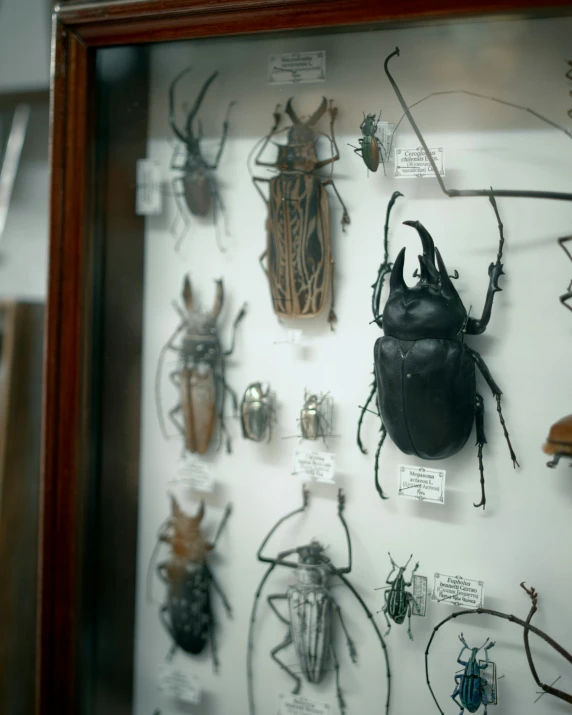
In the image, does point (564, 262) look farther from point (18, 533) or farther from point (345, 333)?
point (18, 533)

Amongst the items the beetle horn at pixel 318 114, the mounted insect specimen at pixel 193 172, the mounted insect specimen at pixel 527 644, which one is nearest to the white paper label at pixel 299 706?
the mounted insect specimen at pixel 527 644

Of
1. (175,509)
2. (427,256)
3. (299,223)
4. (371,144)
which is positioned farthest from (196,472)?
(371,144)

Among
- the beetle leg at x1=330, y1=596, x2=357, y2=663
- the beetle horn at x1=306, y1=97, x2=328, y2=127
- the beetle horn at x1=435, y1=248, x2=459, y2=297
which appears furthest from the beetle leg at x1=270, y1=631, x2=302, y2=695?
the beetle horn at x1=306, y1=97, x2=328, y2=127

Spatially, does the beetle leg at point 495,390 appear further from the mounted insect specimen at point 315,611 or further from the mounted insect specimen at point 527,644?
the mounted insect specimen at point 315,611

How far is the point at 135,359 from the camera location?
1510 millimetres

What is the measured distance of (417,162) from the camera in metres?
1.23

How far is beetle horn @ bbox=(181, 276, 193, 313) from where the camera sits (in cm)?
151

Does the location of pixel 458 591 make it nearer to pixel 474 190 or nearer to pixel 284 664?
pixel 284 664

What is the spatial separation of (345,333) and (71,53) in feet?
2.82

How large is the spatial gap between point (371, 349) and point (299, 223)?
0.34m

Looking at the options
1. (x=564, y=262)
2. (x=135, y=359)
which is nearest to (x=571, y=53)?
(x=564, y=262)

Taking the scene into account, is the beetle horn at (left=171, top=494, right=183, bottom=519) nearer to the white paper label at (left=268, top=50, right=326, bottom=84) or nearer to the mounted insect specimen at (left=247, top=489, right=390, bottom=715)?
the mounted insect specimen at (left=247, top=489, right=390, bottom=715)

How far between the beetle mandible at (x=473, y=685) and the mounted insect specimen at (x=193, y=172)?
110 centimetres

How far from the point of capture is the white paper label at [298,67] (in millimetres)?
1270
